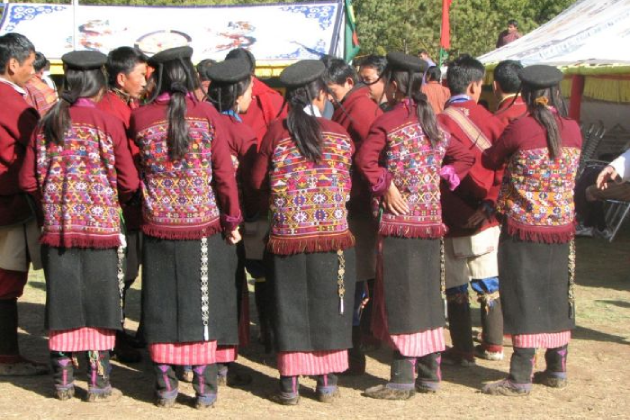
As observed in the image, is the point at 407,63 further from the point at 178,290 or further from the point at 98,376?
the point at 98,376

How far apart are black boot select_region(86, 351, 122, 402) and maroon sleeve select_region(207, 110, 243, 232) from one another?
1.00 metres

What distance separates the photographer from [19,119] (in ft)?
18.2

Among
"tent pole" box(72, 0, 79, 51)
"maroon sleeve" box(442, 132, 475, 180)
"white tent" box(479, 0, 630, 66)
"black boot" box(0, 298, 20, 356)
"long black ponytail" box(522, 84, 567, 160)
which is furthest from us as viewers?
"tent pole" box(72, 0, 79, 51)

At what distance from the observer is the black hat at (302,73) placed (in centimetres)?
514

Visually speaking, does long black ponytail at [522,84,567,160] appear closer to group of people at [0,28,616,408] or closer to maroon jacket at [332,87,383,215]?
group of people at [0,28,616,408]

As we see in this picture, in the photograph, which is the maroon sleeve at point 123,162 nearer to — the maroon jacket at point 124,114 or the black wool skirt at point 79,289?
the black wool skirt at point 79,289

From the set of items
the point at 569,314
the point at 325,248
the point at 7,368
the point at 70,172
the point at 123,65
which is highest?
the point at 123,65

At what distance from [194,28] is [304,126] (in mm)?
11396

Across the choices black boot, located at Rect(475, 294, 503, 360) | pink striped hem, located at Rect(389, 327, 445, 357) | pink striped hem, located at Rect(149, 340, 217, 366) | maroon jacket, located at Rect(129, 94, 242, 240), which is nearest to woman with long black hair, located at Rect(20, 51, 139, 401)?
maroon jacket, located at Rect(129, 94, 242, 240)

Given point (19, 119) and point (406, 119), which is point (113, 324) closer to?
point (19, 119)

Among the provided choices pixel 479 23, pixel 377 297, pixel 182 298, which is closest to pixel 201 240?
pixel 182 298

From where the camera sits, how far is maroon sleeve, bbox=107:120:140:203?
5090 millimetres

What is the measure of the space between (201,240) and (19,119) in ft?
4.37

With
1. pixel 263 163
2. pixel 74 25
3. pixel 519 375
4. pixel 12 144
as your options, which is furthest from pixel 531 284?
pixel 74 25
